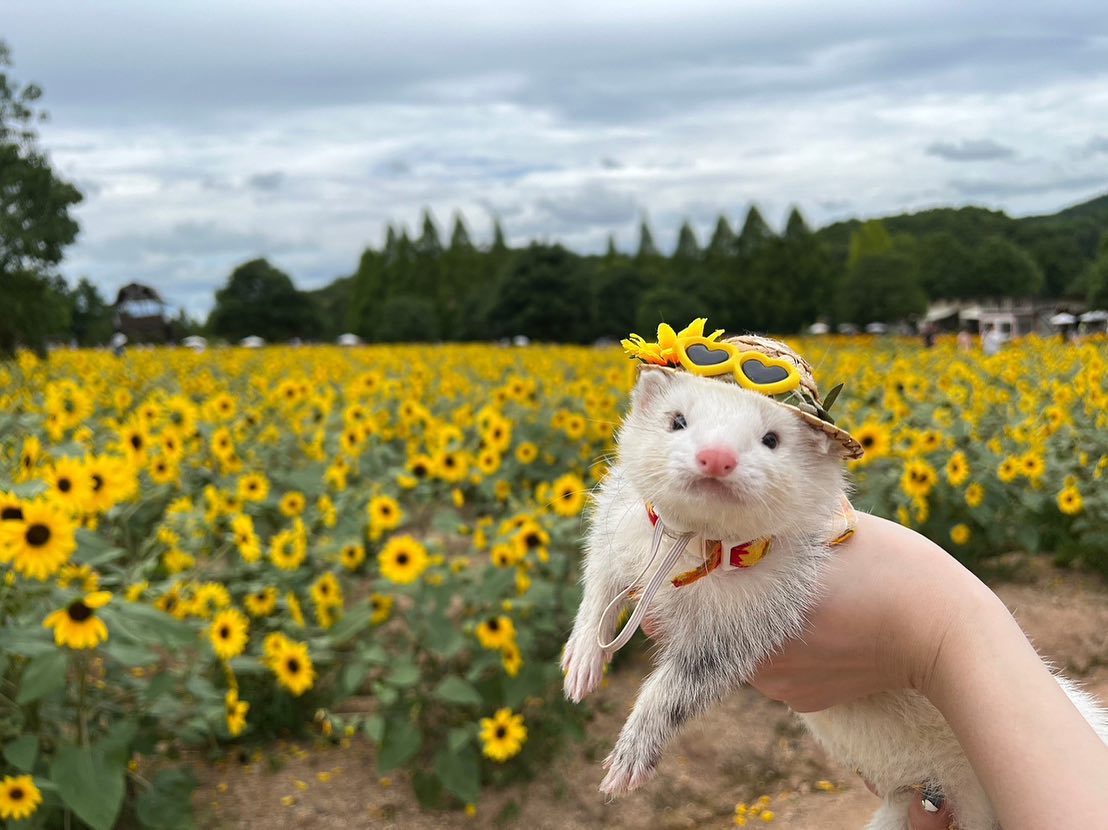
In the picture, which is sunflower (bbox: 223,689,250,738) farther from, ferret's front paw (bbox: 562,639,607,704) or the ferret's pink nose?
the ferret's pink nose

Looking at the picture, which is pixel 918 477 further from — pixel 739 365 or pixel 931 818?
pixel 739 365

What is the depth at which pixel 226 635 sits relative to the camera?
3.70 m

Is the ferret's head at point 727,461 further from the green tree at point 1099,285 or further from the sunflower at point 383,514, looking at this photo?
the green tree at point 1099,285

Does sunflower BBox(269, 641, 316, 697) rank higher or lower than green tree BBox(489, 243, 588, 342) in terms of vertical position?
lower

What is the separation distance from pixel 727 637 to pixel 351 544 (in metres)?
2.85

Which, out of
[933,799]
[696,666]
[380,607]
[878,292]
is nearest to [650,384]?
[696,666]

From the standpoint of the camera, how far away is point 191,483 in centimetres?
519

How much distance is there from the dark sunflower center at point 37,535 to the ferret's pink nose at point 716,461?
226 cm

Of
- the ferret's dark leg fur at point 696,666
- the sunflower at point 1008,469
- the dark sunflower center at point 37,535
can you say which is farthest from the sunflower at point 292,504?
the sunflower at point 1008,469

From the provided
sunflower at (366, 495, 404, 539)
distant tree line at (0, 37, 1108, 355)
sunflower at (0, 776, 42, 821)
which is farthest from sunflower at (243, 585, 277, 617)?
distant tree line at (0, 37, 1108, 355)

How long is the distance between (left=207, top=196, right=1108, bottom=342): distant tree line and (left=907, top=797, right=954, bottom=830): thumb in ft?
93.8

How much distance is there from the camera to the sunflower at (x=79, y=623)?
2770 mm

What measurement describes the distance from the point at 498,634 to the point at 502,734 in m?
0.46

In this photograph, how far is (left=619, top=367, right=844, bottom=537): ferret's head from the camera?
4.53 feet
